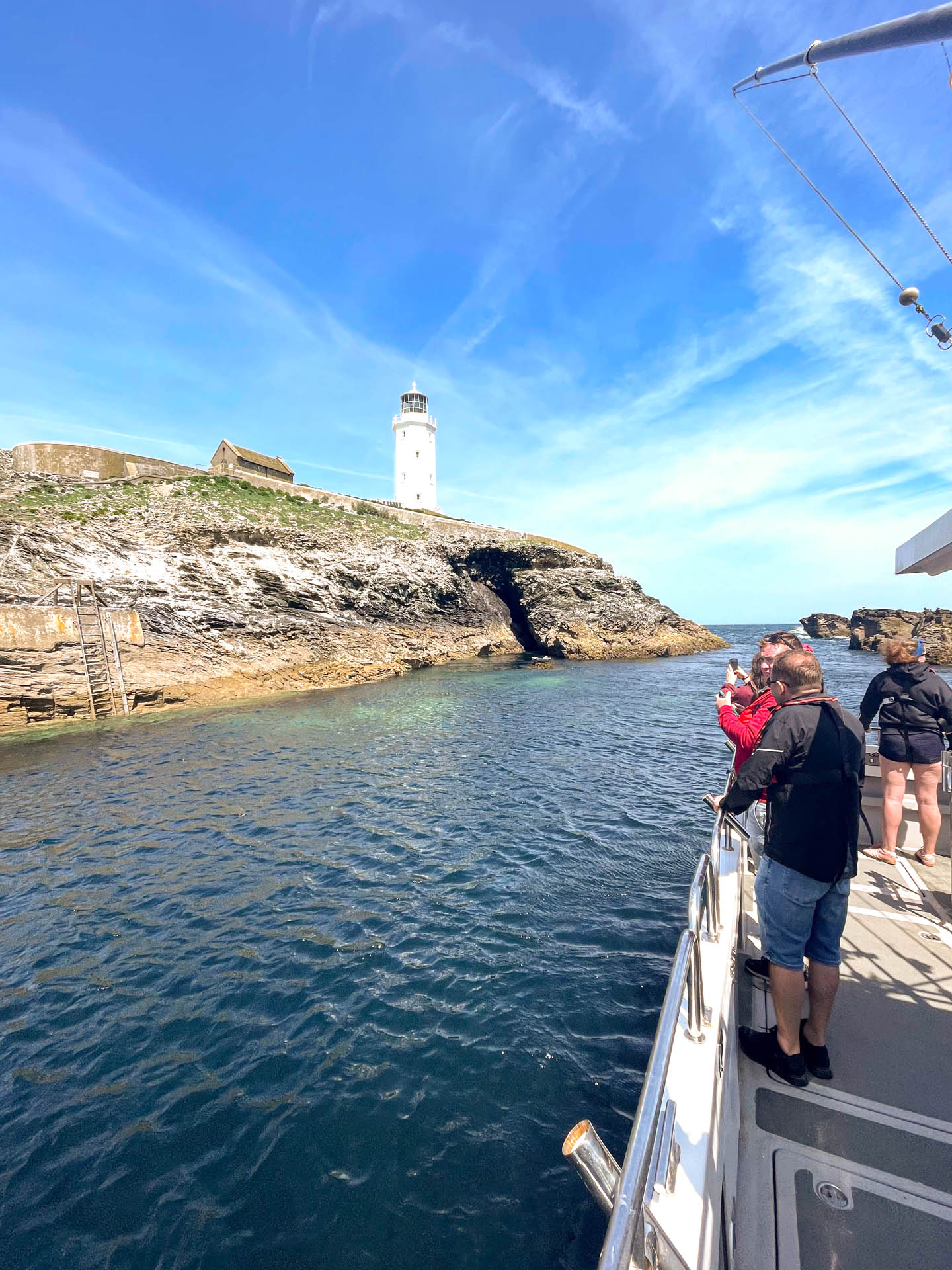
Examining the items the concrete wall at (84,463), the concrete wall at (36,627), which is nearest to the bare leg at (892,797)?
the concrete wall at (36,627)

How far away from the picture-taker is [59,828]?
1027cm

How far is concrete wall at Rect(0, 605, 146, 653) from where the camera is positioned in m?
19.8

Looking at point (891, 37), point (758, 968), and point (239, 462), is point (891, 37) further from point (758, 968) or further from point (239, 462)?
point (239, 462)

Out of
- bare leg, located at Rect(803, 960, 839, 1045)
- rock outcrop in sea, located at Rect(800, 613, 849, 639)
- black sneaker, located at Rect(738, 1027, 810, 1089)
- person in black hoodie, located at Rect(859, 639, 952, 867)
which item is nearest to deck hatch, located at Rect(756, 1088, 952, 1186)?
black sneaker, located at Rect(738, 1027, 810, 1089)

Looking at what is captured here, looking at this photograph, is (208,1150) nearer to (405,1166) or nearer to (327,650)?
(405,1166)

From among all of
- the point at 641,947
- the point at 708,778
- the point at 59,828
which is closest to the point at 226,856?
the point at 59,828

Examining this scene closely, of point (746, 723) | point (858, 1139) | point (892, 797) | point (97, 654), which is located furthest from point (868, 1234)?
point (97, 654)

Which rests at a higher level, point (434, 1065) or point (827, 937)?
point (827, 937)

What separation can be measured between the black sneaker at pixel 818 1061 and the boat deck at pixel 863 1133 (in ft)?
0.19

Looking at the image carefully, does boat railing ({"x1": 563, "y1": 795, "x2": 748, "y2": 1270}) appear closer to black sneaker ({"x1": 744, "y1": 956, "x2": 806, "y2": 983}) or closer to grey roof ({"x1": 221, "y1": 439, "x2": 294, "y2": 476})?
black sneaker ({"x1": 744, "y1": 956, "x2": 806, "y2": 983})

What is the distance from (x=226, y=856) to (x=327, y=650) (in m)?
22.4

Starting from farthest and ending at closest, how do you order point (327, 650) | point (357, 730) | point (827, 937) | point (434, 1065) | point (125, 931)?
point (327, 650)
point (357, 730)
point (125, 931)
point (434, 1065)
point (827, 937)

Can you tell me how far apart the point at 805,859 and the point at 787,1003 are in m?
0.98

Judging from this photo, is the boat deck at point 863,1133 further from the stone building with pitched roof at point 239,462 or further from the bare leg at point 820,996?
the stone building with pitched roof at point 239,462
